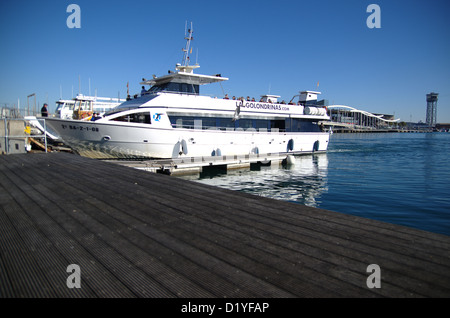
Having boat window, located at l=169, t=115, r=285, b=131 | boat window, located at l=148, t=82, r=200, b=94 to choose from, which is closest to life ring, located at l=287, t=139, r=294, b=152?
boat window, located at l=169, t=115, r=285, b=131

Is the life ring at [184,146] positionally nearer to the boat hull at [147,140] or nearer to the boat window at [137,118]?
the boat hull at [147,140]

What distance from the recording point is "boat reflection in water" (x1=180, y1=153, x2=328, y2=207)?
14.4 metres

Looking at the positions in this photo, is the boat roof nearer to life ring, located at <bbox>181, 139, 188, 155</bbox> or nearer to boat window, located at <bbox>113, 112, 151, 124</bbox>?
boat window, located at <bbox>113, 112, 151, 124</bbox>

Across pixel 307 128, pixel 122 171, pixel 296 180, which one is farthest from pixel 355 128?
pixel 122 171

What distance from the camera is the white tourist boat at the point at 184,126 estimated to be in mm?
17297

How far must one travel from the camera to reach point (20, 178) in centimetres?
719

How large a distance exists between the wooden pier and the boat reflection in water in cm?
908

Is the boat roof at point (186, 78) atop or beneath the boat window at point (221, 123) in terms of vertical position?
atop

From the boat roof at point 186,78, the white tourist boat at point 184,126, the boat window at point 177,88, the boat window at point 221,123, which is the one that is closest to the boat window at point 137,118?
the white tourist boat at point 184,126

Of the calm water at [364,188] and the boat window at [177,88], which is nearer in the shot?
the calm water at [364,188]

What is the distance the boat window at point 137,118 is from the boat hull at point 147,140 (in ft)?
2.21

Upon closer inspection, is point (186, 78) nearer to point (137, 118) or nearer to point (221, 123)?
point (221, 123)

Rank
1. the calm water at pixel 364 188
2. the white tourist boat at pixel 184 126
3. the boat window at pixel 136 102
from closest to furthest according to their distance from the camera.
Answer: the calm water at pixel 364 188 → the white tourist boat at pixel 184 126 → the boat window at pixel 136 102
